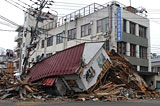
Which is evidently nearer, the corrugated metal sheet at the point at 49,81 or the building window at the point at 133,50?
the corrugated metal sheet at the point at 49,81

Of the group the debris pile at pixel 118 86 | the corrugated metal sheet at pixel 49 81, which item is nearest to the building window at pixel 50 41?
the debris pile at pixel 118 86

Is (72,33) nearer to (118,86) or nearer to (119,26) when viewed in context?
(119,26)

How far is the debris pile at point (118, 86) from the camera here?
13427 mm

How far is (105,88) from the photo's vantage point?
14453 mm

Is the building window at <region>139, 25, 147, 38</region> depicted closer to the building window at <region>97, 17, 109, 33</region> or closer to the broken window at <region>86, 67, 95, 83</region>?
the building window at <region>97, 17, 109, 33</region>

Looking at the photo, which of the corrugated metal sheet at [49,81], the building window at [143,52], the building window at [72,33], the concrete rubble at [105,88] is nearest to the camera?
the concrete rubble at [105,88]

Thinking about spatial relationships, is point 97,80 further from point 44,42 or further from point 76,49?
point 44,42

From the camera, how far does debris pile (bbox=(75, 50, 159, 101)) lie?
13427 mm

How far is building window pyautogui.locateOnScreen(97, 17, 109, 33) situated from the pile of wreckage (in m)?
9.42

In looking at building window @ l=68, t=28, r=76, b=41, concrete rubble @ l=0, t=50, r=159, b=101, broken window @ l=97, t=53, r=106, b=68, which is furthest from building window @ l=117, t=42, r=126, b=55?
broken window @ l=97, t=53, r=106, b=68

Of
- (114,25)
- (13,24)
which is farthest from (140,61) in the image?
(13,24)

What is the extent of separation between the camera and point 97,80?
1460 centimetres

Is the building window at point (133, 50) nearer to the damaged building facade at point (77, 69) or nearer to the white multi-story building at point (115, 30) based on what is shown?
the white multi-story building at point (115, 30)

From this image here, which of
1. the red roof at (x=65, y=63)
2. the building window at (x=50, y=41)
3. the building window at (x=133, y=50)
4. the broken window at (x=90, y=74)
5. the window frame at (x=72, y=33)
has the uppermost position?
the window frame at (x=72, y=33)
